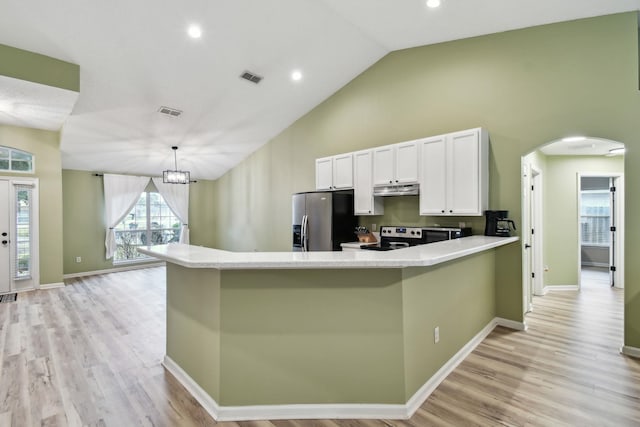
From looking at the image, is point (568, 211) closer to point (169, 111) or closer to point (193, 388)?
point (193, 388)

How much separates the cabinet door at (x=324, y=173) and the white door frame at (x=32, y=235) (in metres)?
5.02

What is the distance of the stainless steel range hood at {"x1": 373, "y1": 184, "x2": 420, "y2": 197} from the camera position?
13.6ft

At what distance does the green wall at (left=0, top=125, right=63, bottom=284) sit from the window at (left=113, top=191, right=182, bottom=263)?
5.04 feet

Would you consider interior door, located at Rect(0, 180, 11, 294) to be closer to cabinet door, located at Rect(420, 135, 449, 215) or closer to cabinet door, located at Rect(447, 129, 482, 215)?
cabinet door, located at Rect(420, 135, 449, 215)

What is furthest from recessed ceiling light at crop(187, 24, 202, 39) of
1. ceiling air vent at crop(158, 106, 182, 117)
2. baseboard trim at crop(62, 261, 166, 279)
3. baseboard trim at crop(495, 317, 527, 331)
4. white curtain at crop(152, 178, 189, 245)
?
baseboard trim at crop(62, 261, 166, 279)

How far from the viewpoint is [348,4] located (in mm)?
3621

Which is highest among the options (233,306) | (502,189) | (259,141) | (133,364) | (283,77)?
(283,77)

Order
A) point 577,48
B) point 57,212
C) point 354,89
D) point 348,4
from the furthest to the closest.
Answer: point 57,212 → point 354,89 → point 348,4 → point 577,48

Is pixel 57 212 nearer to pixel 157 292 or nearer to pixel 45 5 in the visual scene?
pixel 157 292

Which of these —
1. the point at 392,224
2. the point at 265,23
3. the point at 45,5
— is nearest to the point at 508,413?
the point at 392,224

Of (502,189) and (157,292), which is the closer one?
(502,189)

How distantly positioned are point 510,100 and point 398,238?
2.12m

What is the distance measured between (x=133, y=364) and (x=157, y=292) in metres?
2.78

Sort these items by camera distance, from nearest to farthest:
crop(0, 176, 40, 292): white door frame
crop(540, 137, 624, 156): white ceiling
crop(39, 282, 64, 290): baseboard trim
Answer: crop(540, 137, 624, 156): white ceiling < crop(0, 176, 40, 292): white door frame < crop(39, 282, 64, 290): baseboard trim
